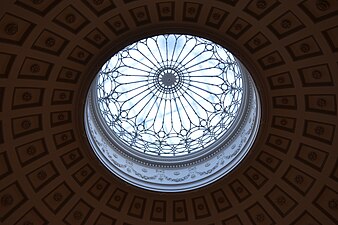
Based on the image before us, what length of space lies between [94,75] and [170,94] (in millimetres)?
6352

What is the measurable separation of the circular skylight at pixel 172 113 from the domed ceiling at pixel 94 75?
118 centimetres

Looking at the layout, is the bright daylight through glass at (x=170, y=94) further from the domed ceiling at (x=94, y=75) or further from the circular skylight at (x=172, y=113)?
the domed ceiling at (x=94, y=75)

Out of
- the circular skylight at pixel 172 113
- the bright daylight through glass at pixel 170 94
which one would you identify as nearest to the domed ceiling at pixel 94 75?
the circular skylight at pixel 172 113

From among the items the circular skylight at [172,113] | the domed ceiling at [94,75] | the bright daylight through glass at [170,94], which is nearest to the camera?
the domed ceiling at [94,75]

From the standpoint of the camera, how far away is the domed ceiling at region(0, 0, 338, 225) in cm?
1947

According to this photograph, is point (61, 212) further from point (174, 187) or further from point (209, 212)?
point (209, 212)

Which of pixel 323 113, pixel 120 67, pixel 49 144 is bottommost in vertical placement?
pixel 49 144

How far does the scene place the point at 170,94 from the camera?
27094 millimetres

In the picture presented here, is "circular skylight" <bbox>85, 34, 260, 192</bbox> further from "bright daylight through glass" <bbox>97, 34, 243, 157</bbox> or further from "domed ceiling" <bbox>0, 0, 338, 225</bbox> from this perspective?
"domed ceiling" <bbox>0, 0, 338, 225</bbox>

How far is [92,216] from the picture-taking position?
24.8 meters

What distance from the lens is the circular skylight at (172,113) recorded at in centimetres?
2500

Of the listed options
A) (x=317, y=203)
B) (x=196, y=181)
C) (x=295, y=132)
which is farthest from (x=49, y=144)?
(x=317, y=203)

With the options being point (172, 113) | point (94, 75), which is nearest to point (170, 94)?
point (172, 113)

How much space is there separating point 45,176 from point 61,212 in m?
2.11
